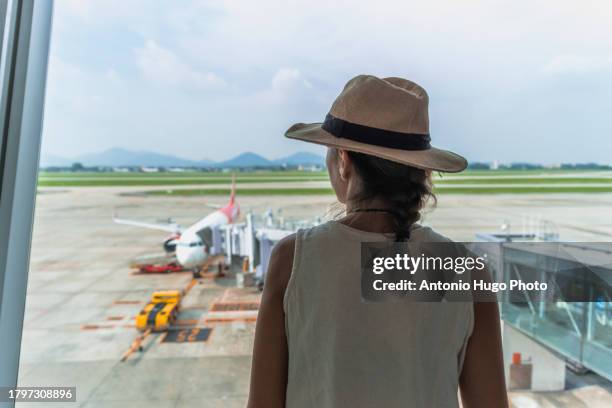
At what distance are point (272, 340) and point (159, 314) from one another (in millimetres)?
2857

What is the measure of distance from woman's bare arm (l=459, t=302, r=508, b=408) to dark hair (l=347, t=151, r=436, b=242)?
6.8 inches

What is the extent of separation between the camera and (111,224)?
8695 millimetres

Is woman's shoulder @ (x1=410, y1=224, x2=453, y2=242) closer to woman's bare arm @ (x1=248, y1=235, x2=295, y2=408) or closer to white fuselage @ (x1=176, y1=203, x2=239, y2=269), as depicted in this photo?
woman's bare arm @ (x1=248, y1=235, x2=295, y2=408)

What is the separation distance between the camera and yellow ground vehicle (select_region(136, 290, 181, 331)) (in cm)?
290

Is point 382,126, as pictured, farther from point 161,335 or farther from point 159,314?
point 159,314

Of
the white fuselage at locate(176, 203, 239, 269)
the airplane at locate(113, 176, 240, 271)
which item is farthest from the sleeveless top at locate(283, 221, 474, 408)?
the white fuselage at locate(176, 203, 239, 269)

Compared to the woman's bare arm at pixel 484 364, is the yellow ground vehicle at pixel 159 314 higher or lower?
lower

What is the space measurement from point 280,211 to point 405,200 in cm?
447

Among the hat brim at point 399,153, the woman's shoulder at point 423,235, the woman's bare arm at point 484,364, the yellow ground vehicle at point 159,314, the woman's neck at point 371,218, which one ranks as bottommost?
the yellow ground vehicle at point 159,314

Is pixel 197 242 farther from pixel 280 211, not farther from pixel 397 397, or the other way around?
pixel 397 397

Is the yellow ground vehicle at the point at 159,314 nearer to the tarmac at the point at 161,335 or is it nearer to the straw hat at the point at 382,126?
the tarmac at the point at 161,335

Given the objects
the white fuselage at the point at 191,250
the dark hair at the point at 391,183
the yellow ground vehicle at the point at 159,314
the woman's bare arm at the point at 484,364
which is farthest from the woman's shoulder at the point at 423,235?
the white fuselage at the point at 191,250

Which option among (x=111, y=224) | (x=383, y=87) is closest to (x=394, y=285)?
(x=383, y=87)

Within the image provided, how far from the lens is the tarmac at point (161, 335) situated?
1372 mm
